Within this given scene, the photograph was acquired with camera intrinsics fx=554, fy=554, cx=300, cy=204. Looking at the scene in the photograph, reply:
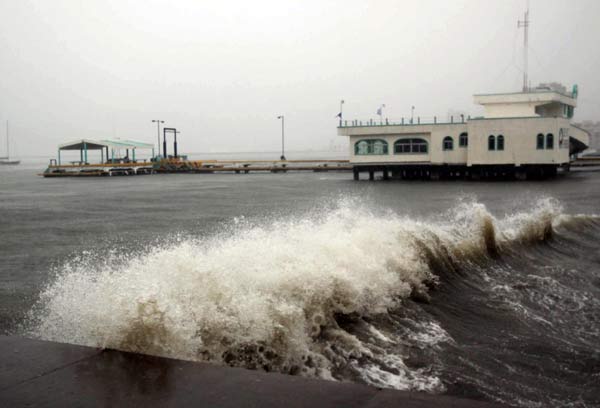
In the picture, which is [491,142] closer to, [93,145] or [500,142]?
[500,142]

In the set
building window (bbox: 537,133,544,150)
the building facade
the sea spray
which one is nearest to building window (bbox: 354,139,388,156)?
the building facade

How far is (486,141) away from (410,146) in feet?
21.8

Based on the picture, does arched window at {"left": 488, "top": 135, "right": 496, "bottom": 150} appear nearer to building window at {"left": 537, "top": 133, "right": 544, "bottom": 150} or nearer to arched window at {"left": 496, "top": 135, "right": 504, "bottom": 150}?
arched window at {"left": 496, "top": 135, "right": 504, "bottom": 150}

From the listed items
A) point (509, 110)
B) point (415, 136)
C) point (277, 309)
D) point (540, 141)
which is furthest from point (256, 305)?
point (509, 110)

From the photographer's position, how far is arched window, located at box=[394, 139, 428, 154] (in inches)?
1921

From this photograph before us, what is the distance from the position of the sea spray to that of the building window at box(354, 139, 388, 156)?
4174 cm

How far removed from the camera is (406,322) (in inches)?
264

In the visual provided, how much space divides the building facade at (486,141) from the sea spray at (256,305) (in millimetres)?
39528

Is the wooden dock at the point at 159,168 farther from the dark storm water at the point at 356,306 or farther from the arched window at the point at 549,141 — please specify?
the dark storm water at the point at 356,306

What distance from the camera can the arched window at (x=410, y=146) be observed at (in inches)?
1921

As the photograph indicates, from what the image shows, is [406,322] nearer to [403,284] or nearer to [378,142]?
[403,284]

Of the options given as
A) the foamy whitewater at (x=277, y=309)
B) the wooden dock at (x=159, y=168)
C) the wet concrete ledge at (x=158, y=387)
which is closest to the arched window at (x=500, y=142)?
the wooden dock at (x=159, y=168)

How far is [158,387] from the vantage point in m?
3.29

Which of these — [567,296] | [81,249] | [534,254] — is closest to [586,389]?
[567,296]
